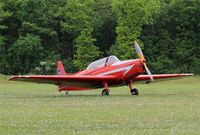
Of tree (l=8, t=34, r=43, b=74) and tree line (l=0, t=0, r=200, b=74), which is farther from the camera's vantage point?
tree (l=8, t=34, r=43, b=74)

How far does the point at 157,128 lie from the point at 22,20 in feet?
198

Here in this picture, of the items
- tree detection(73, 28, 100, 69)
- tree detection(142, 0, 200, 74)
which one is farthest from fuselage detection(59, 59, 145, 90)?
tree detection(142, 0, 200, 74)

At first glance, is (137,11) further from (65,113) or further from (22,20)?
(65,113)

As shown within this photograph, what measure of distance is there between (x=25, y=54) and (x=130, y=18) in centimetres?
1248

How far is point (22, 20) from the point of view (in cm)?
7050

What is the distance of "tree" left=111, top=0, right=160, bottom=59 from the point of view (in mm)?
65750

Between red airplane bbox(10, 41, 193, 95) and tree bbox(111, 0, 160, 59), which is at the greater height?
tree bbox(111, 0, 160, 59)

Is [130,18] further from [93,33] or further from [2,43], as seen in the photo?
[2,43]

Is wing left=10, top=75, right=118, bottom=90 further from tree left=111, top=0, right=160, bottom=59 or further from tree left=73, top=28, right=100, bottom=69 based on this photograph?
tree left=111, top=0, right=160, bottom=59

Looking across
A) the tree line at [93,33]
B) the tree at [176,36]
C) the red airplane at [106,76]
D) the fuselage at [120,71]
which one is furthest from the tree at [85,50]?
the fuselage at [120,71]

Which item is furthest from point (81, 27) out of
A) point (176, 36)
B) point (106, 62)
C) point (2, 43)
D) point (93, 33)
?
point (106, 62)

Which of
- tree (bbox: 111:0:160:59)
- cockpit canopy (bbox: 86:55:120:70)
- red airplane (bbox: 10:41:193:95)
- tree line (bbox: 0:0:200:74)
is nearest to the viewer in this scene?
red airplane (bbox: 10:41:193:95)

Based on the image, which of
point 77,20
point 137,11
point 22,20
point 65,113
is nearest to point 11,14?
point 22,20

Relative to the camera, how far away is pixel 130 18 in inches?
2613
